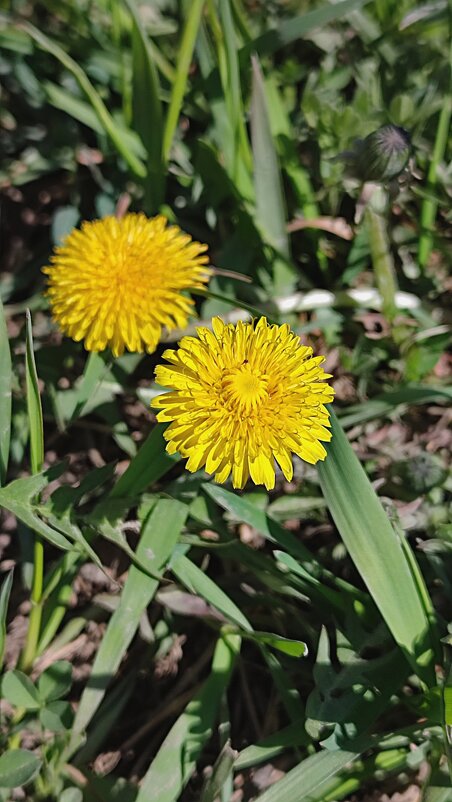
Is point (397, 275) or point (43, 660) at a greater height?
point (397, 275)

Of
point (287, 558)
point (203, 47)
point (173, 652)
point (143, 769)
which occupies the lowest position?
point (143, 769)

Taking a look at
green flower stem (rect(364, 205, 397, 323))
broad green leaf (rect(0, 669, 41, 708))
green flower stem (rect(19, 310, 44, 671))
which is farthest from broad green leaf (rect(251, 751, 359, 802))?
green flower stem (rect(364, 205, 397, 323))

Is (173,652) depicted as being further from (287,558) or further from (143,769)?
(287,558)

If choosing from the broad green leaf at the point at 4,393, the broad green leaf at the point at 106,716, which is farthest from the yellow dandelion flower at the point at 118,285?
the broad green leaf at the point at 106,716

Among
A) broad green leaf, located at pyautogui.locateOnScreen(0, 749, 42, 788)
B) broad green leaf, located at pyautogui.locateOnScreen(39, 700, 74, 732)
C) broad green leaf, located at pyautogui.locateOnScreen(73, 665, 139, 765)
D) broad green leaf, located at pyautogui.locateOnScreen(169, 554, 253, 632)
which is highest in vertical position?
broad green leaf, located at pyautogui.locateOnScreen(169, 554, 253, 632)

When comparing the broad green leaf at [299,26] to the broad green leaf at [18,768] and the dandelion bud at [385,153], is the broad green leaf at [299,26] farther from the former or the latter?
the broad green leaf at [18,768]

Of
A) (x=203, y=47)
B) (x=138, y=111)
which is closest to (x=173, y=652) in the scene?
(x=138, y=111)

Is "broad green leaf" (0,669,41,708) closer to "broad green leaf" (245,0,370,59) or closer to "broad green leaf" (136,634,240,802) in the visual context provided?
"broad green leaf" (136,634,240,802)
